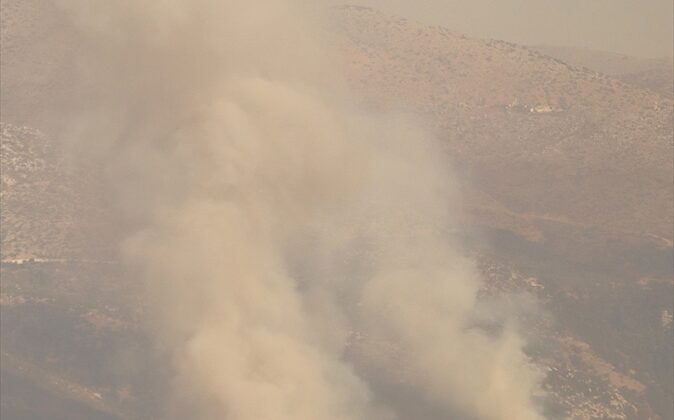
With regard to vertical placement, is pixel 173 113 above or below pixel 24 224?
above

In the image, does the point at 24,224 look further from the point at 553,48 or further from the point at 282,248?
the point at 553,48

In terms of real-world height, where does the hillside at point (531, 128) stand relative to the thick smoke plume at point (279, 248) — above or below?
above

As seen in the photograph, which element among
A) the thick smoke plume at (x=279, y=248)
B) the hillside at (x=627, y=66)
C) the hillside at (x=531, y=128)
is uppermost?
the hillside at (x=627, y=66)

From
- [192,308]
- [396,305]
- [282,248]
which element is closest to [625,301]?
[396,305]

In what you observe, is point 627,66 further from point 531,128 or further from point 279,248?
point 279,248

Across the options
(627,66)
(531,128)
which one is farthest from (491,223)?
(627,66)

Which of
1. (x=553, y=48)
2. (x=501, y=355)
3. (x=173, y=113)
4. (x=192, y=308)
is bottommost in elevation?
(x=192, y=308)

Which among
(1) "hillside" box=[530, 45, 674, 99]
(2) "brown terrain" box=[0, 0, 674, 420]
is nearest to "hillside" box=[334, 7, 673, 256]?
(2) "brown terrain" box=[0, 0, 674, 420]

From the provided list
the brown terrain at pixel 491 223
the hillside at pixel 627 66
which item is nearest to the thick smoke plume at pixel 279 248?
the brown terrain at pixel 491 223

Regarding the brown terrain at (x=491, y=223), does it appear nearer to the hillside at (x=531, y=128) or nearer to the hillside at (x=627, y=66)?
the hillside at (x=531, y=128)
